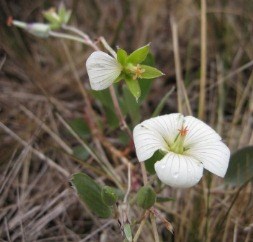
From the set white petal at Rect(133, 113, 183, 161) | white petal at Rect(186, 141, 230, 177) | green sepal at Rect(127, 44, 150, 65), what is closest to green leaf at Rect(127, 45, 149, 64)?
green sepal at Rect(127, 44, 150, 65)

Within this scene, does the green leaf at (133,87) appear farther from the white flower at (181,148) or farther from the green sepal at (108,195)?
the green sepal at (108,195)

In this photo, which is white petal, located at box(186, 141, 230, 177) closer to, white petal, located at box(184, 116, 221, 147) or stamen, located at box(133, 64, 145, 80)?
white petal, located at box(184, 116, 221, 147)

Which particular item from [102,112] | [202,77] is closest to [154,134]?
[202,77]

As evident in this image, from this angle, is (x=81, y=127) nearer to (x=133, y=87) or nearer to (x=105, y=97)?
(x=105, y=97)

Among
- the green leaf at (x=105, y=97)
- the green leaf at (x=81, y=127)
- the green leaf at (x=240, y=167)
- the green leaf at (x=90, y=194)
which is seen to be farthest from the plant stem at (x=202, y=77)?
the green leaf at (x=90, y=194)

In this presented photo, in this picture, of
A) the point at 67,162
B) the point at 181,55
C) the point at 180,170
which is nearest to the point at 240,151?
the point at 180,170

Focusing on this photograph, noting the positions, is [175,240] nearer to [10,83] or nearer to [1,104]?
[1,104]
